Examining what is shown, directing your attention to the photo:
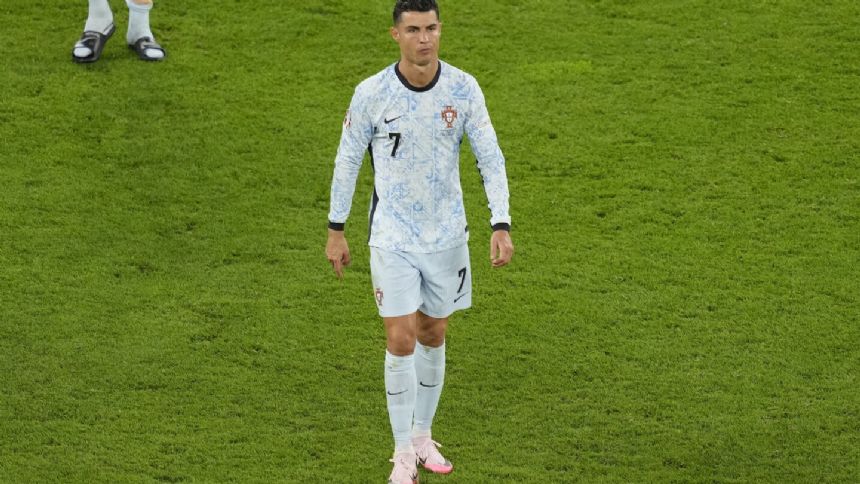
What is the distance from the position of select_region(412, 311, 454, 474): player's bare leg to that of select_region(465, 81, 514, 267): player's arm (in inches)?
21.5

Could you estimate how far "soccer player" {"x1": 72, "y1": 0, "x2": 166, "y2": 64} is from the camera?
31.9 feet

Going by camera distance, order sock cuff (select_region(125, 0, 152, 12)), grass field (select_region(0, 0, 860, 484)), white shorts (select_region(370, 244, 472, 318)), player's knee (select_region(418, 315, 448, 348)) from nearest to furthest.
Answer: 1. white shorts (select_region(370, 244, 472, 318))
2. player's knee (select_region(418, 315, 448, 348))
3. grass field (select_region(0, 0, 860, 484))
4. sock cuff (select_region(125, 0, 152, 12))

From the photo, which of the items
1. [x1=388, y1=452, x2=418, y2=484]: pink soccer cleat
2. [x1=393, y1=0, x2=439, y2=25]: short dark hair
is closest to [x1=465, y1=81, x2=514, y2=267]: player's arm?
[x1=393, y1=0, x2=439, y2=25]: short dark hair

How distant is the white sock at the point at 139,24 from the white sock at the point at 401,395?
462cm

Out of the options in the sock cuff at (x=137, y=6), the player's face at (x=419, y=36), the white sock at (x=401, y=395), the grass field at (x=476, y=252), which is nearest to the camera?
the player's face at (x=419, y=36)

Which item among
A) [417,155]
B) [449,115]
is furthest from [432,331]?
[449,115]

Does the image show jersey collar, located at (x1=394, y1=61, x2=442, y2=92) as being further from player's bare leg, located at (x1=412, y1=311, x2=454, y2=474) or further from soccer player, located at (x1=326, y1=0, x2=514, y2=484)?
player's bare leg, located at (x1=412, y1=311, x2=454, y2=474)

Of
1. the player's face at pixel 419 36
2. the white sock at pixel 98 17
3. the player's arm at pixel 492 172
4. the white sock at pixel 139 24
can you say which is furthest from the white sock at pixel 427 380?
the white sock at pixel 98 17

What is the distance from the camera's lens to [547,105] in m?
9.34

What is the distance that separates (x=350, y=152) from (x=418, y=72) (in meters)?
0.44

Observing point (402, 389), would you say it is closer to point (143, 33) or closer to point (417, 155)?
point (417, 155)

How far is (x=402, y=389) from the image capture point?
5938mm

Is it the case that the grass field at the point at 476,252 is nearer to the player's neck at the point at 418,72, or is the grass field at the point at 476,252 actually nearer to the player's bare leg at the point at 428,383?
the player's bare leg at the point at 428,383

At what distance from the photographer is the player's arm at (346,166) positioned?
5.65 meters
